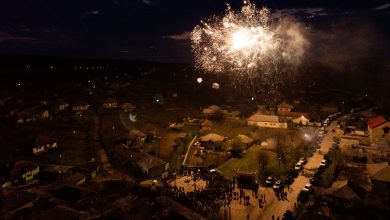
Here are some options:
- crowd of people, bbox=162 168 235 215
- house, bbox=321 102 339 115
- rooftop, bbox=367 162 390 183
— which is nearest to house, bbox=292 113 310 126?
house, bbox=321 102 339 115

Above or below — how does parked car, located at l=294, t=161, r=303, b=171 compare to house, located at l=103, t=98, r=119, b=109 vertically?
below

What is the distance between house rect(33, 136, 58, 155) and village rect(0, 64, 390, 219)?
0.30ft

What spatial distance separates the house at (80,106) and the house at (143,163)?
68.4 feet

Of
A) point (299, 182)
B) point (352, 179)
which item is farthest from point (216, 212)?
point (352, 179)

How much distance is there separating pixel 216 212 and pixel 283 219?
367cm

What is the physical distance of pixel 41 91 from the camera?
58031 mm

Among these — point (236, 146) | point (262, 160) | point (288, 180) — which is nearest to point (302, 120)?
point (236, 146)

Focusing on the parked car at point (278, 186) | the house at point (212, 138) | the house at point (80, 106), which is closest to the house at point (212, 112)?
the house at point (212, 138)

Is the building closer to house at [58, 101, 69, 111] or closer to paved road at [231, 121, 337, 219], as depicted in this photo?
paved road at [231, 121, 337, 219]

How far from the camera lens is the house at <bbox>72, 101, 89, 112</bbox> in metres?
47.8

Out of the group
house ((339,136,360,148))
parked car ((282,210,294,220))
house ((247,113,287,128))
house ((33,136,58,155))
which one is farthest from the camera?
house ((247,113,287,128))

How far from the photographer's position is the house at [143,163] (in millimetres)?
26064

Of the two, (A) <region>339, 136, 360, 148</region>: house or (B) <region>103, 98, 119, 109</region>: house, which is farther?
(B) <region>103, 98, 119, 109</region>: house

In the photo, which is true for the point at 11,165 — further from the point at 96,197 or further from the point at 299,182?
the point at 299,182
